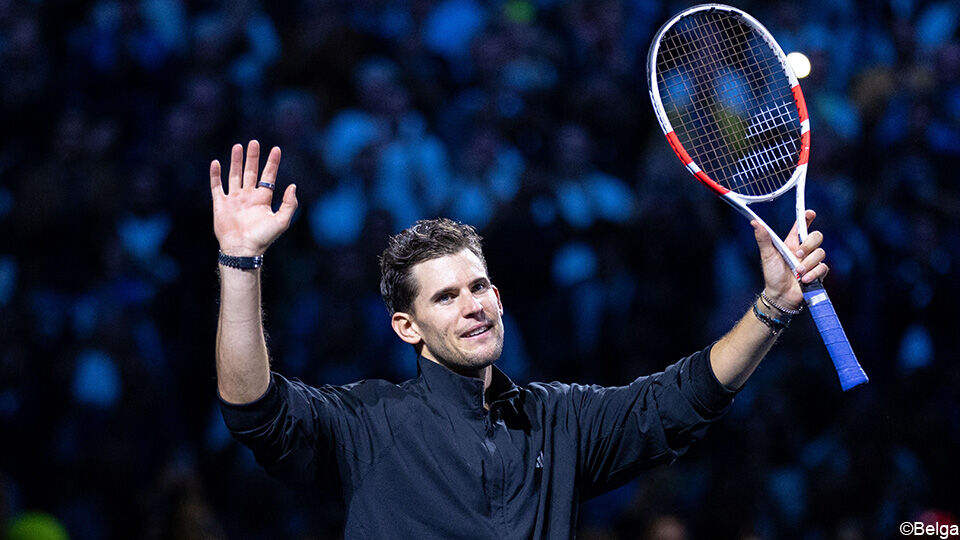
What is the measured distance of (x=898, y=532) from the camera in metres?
5.41

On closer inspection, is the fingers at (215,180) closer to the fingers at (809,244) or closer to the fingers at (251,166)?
the fingers at (251,166)

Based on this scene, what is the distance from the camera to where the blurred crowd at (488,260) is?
571cm

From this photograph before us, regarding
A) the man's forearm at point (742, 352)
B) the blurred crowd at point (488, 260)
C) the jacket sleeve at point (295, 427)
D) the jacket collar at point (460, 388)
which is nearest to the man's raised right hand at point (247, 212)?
the jacket sleeve at point (295, 427)

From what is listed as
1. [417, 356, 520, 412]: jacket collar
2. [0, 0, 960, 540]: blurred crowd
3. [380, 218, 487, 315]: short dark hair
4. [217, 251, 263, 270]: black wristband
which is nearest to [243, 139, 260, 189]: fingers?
[217, 251, 263, 270]: black wristband

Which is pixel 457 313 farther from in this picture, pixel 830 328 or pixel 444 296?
pixel 830 328

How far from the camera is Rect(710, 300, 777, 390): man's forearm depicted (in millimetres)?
2805

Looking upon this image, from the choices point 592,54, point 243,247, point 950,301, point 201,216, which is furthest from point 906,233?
point 243,247

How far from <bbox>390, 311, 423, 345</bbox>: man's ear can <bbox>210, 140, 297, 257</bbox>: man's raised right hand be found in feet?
1.53

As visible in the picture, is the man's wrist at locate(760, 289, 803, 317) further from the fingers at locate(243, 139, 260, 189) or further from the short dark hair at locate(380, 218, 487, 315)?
the fingers at locate(243, 139, 260, 189)

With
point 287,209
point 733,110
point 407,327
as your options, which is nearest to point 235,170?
point 287,209

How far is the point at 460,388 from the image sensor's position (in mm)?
2881

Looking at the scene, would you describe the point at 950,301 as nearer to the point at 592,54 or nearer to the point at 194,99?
the point at 592,54

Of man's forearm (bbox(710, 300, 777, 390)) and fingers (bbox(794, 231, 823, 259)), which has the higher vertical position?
fingers (bbox(794, 231, 823, 259))

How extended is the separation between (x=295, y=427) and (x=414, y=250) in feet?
1.94
